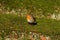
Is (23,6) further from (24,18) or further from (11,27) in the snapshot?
(11,27)

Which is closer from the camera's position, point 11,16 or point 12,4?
point 11,16

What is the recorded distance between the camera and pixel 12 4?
131 ft

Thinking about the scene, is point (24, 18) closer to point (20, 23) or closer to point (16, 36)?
point (20, 23)

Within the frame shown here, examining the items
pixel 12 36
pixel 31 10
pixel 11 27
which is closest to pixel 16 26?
pixel 11 27

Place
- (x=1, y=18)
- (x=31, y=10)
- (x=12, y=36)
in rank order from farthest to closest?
(x=31, y=10) < (x=1, y=18) < (x=12, y=36)

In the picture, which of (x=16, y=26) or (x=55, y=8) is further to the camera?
(x=55, y=8)

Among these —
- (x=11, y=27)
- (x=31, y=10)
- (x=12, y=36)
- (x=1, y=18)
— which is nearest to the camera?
(x=12, y=36)

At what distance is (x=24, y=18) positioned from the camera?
1406 inches

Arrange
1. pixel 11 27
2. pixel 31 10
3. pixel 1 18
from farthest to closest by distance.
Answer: pixel 31 10 → pixel 1 18 → pixel 11 27

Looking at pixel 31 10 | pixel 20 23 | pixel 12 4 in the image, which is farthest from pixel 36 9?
pixel 20 23

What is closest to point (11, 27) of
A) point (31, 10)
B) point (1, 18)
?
point (1, 18)

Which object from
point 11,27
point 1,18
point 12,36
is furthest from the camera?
point 1,18

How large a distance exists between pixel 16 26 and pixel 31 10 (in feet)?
25.7

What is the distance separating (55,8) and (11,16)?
7.66 meters
